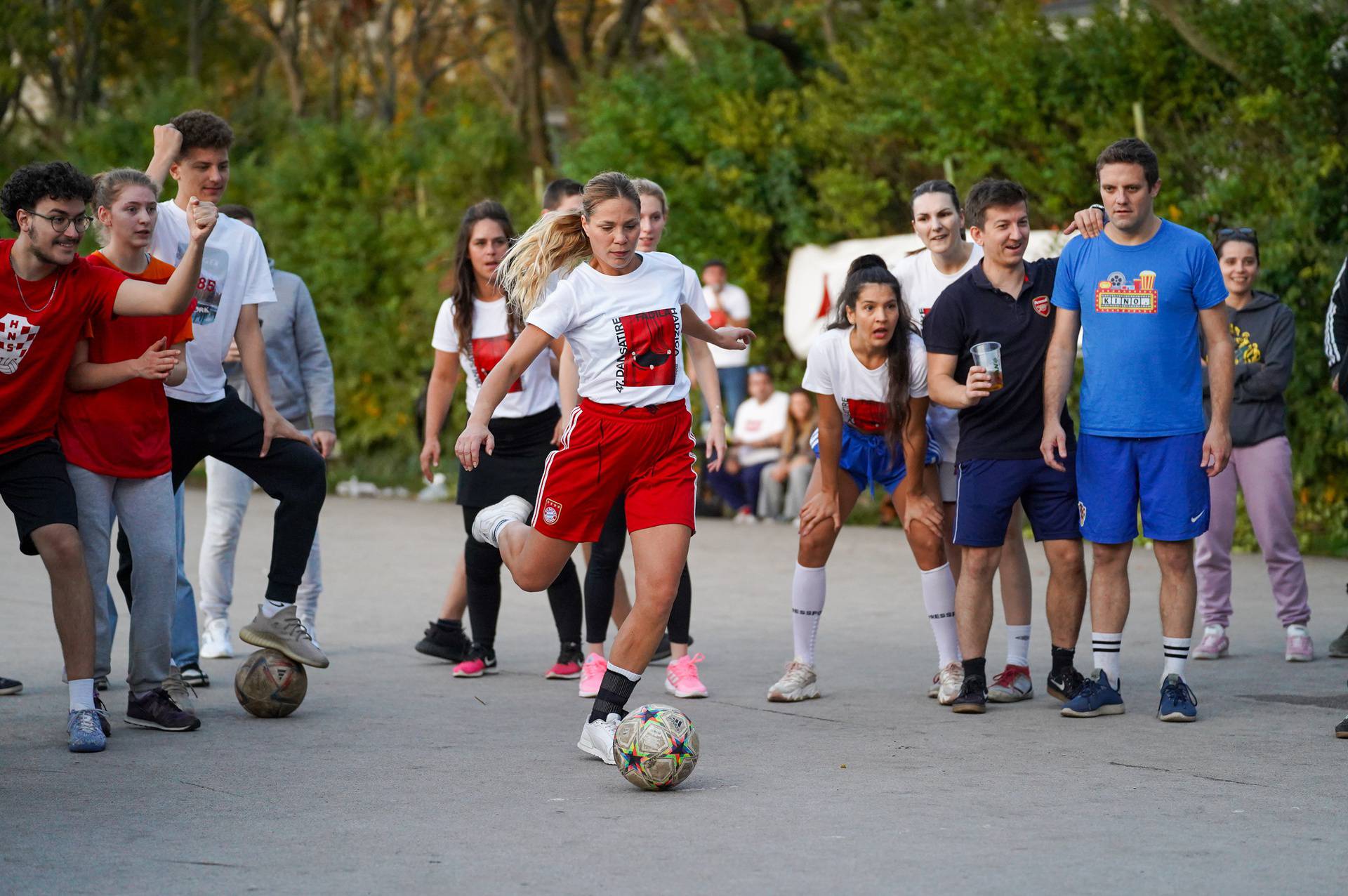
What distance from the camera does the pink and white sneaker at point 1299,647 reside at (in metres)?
7.93

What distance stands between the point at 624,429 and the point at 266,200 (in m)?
15.3

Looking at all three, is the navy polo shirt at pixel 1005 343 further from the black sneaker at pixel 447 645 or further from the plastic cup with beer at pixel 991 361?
the black sneaker at pixel 447 645

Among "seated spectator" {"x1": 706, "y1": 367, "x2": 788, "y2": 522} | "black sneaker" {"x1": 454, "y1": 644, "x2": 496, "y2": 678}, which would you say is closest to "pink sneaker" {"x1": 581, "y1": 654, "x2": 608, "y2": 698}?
"black sneaker" {"x1": 454, "y1": 644, "x2": 496, "y2": 678}

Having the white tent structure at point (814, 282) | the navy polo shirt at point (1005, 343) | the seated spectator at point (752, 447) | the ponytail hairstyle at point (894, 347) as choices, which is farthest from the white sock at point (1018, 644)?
the white tent structure at point (814, 282)

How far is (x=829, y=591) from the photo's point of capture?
10.7 metres

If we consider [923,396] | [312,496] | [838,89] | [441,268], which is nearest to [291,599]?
[312,496]

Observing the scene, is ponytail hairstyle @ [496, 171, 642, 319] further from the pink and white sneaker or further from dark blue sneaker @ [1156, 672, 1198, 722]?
the pink and white sneaker

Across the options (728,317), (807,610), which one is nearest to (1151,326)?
(807,610)

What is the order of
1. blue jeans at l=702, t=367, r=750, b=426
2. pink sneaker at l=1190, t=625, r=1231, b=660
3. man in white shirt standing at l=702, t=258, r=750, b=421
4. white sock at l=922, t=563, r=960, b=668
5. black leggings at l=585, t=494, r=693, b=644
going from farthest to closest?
blue jeans at l=702, t=367, r=750, b=426 < man in white shirt standing at l=702, t=258, r=750, b=421 < pink sneaker at l=1190, t=625, r=1231, b=660 < black leggings at l=585, t=494, r=693, b=644 < white sock at l=922, t=563, r=960, b=668

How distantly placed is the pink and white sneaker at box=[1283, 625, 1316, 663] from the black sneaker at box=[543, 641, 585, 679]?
134 inches

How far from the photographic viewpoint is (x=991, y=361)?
6281 mm

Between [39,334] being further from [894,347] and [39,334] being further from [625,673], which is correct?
[894,347]

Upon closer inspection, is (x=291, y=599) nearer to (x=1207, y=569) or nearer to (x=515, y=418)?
(x=515, y=418)

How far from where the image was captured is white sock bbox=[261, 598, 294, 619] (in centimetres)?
675
